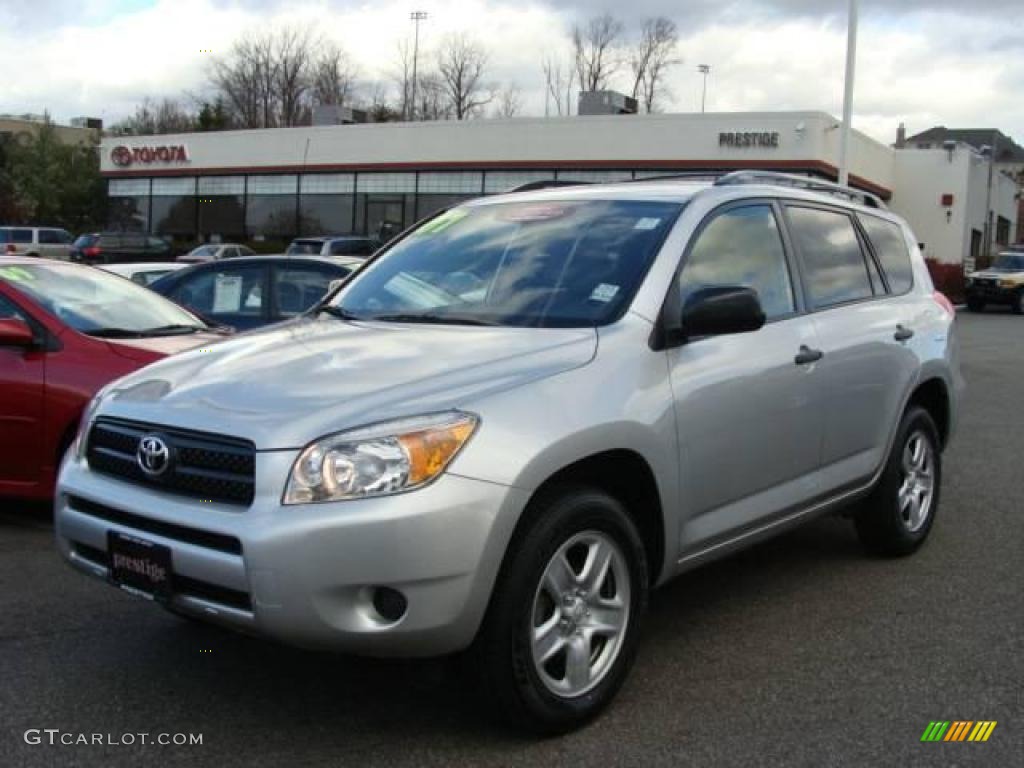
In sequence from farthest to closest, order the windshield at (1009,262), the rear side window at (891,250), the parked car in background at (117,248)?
the parked car in background at (117,248), the windshield at (1009,262), the rear side window at (891,250)

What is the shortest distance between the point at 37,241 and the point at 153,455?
3875 centimetres

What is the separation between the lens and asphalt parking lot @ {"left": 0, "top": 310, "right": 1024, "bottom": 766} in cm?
337

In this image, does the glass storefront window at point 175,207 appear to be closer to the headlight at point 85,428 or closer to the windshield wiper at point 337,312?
the windshield wiper at point 337,312

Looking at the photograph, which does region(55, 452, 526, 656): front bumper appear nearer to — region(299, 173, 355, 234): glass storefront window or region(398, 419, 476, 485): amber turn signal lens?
region(398, 419, 476, 485): amber turn signal lens

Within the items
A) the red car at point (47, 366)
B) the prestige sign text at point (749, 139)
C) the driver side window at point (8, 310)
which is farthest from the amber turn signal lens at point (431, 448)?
the prestige sign text at point (749, 139)

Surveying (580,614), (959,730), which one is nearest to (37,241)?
(580,614)

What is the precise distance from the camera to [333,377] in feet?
11.2

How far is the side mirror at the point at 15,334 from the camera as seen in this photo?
5664 millimetres

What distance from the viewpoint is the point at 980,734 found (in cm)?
352

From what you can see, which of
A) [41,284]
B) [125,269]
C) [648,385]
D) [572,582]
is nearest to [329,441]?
[572,582]

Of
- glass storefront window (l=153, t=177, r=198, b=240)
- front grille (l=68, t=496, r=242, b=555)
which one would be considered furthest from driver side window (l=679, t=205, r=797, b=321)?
glass storefront window (l=153, t=177, r=198, b=240)

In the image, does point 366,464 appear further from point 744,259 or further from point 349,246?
point 349,246

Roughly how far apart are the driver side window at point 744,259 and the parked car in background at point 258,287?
4.83 meters

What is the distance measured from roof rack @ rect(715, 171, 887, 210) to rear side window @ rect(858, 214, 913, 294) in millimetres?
152
